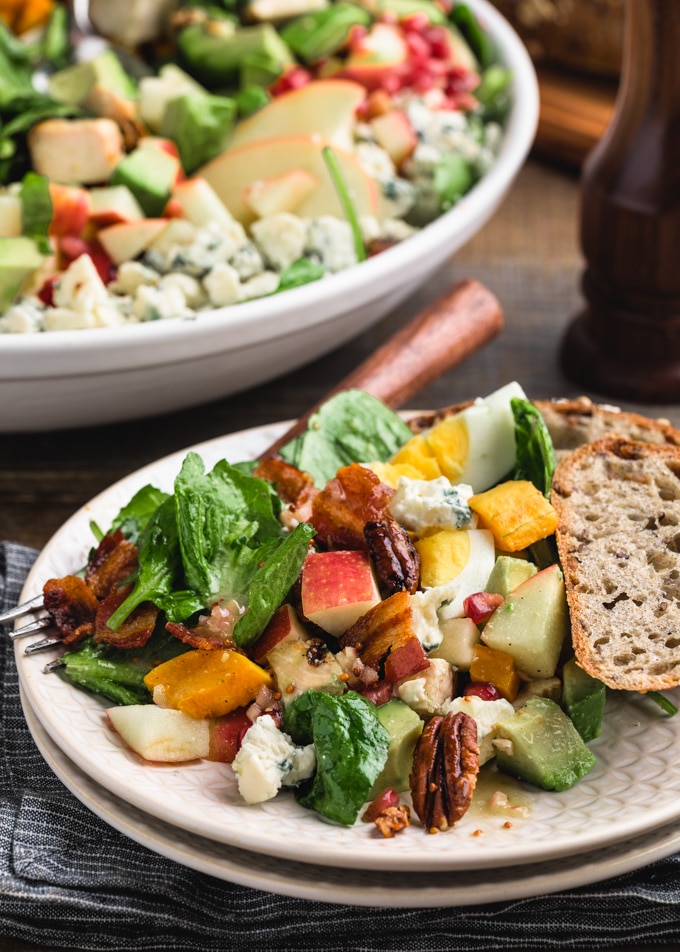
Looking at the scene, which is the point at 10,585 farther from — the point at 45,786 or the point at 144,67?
the point at 144,67

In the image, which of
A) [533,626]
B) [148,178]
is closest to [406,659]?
[533,626]

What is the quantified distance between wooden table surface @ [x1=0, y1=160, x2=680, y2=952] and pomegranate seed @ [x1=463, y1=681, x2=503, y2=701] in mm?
1232

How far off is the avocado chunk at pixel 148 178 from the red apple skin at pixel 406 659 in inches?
66.6

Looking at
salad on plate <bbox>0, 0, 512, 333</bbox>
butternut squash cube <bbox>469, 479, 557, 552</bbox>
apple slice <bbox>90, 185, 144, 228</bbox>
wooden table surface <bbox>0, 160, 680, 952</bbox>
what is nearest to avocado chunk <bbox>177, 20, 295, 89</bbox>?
salad on plate <bbox>0, 0, 512, 333</bbox>

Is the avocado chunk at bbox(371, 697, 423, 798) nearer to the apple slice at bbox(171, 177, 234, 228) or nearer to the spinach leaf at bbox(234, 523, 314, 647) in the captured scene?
the spinach leaf at bbox(234, 523, 314, 647)

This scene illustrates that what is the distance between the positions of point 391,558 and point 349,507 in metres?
0.14

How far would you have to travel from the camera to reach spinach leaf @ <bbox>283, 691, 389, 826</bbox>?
5.27ft

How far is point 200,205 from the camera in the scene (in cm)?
300

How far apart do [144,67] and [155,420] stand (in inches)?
49.7

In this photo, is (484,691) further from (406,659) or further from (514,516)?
(514,516)

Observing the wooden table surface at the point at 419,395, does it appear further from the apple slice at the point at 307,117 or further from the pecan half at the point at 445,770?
the pecan half at the point at 445,770

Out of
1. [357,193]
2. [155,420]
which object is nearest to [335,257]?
[357,193]

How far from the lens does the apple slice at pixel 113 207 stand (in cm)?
296

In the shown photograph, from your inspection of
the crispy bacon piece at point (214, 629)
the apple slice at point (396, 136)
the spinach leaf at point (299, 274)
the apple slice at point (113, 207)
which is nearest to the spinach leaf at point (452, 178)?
the apple slice at point (396, 136)
